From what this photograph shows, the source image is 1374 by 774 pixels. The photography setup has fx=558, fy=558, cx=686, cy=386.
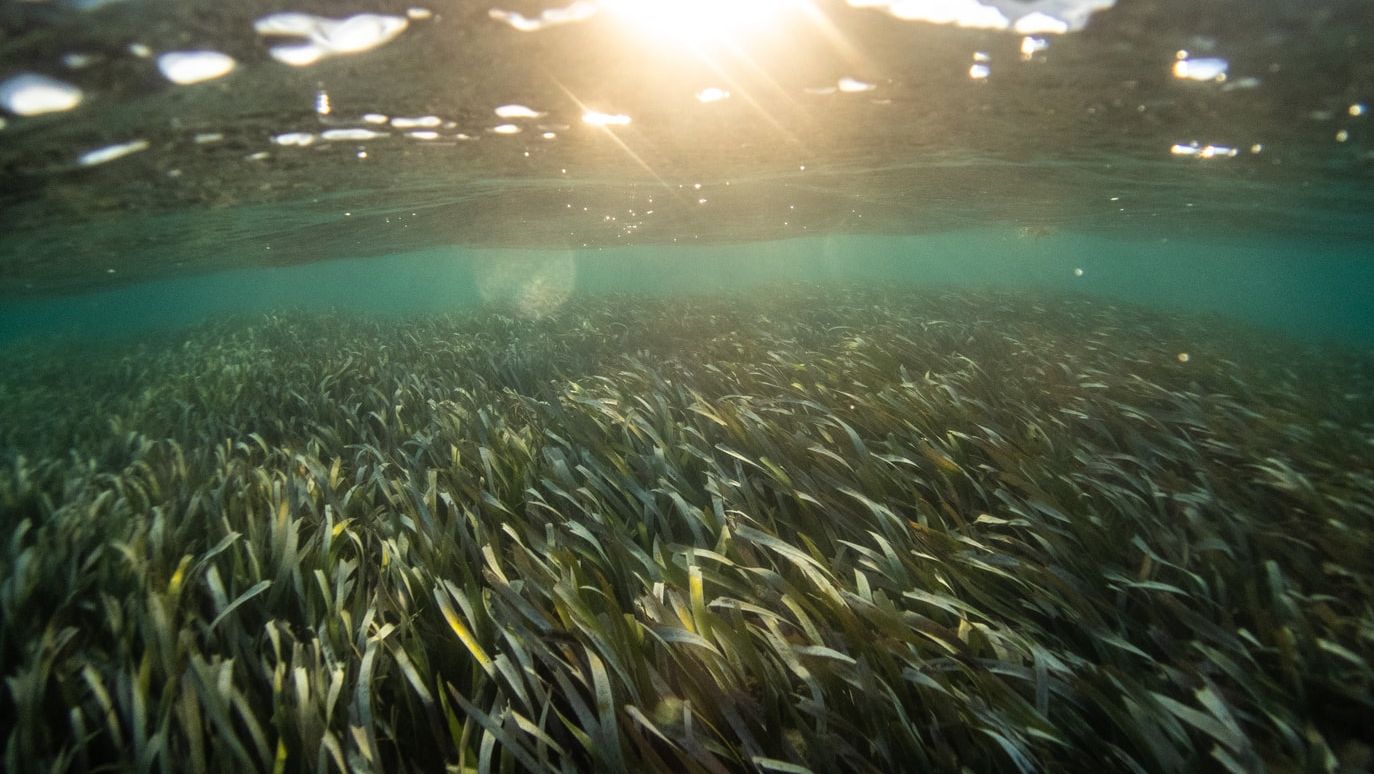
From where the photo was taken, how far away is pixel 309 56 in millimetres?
5621

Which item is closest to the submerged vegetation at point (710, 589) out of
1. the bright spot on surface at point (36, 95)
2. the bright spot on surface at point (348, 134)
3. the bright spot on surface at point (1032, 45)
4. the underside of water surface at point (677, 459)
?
the underside of water surface at point (677, 459)

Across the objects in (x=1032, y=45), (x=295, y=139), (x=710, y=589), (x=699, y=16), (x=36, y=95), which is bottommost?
(x=710, y=589)

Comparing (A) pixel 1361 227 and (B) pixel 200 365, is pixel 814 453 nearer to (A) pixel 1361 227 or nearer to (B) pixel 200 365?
(B) pixel 200 365

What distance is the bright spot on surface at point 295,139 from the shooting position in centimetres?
830

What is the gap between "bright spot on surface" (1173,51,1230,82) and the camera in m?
6.82

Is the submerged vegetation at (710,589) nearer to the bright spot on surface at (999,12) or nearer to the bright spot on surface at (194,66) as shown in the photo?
the bright spot on surface at (194,66)

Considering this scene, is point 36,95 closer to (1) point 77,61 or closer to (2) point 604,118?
(1) point 77,61

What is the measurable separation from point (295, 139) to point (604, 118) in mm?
4724

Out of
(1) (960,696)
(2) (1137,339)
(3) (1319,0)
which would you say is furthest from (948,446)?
(2) (1137,339)

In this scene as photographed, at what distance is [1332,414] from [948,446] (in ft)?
23.2

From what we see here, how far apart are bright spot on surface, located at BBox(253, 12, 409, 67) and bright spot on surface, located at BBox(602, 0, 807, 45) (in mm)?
2092

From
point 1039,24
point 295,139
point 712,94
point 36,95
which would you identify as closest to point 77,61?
point 36,95

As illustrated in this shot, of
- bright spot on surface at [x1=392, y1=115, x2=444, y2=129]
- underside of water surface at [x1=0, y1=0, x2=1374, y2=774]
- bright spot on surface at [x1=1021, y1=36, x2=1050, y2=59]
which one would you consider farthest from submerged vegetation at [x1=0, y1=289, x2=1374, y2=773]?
bright spot on surface at [x1=392, y1=115, x2=444, y2=129]

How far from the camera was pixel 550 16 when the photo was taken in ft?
17.2
